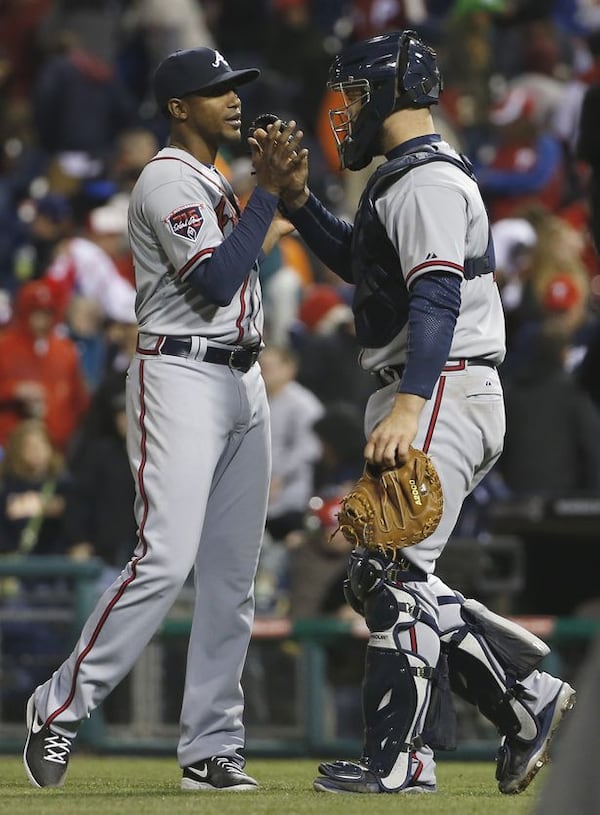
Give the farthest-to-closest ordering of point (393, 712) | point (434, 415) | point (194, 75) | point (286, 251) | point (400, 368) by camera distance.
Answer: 1. point (286, 251)
2. point (194, 75)
3. point (400, 368)
4. point (434, 415)
5. point (393, 712)

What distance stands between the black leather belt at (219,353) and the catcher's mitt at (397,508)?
703mm

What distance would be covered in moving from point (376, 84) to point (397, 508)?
4.16 feet

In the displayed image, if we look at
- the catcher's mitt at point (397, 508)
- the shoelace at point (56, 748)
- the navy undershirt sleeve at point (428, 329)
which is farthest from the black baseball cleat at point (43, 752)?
the navy undershirt sleeve at point (428, 329)

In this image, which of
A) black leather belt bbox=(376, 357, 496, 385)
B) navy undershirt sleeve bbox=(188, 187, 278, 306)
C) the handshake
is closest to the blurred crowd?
black leather belt bbox=(376, 357, 496, 385)

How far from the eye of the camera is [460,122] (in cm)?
1399

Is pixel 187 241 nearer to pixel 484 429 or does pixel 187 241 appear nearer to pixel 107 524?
pixel 484 429

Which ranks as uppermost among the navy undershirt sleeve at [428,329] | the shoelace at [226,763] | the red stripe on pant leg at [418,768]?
the navy undershirt sleeve at [428,329]

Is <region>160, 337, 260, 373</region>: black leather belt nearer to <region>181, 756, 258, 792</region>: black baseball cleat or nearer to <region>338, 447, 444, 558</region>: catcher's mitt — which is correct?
<region>338, 447, 444, 558</region>: catcher's mitt

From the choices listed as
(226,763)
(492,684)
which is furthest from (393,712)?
(226,763)

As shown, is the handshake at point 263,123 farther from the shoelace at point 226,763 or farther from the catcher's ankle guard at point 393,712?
the shoelace at point 226,763

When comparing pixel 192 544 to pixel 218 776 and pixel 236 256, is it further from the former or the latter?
pixel 236 256

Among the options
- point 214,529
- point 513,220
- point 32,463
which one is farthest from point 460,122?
point 214,529

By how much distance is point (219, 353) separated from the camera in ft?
18.2

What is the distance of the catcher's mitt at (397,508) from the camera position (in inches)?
196
